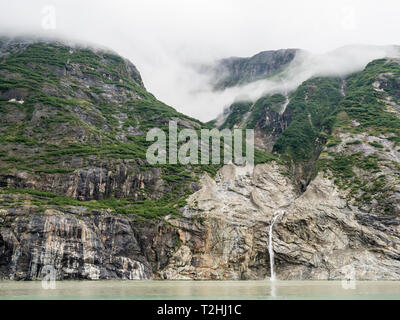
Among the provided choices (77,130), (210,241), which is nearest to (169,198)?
(210,241)

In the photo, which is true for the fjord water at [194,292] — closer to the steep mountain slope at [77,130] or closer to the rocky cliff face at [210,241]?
the rocky cliff face at [210,241]

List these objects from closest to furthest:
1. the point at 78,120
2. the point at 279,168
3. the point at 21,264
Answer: the point at 21,264, the point at 78,120, the point at 279,168

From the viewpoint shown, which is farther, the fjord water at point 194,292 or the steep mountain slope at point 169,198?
the steep mountain slope at point 169,198

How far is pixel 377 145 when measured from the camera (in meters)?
101

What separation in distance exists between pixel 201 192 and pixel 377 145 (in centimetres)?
4860

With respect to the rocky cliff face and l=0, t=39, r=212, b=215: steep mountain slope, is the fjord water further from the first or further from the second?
l=0, t=39, r=212, b=215: steep mountain slope

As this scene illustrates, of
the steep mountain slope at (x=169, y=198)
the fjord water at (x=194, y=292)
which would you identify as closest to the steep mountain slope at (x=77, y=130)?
the steep mountain slope at (x=169, y=198)

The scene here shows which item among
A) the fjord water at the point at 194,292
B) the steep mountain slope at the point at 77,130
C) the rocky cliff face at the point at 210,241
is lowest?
the fjord water at the point at 194,292

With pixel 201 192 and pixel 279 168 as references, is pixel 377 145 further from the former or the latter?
pixel 201 192

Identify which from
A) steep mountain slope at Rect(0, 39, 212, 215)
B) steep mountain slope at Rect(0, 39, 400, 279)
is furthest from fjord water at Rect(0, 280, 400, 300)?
steep mountain slope at Rect(0, 39, 212, 215)

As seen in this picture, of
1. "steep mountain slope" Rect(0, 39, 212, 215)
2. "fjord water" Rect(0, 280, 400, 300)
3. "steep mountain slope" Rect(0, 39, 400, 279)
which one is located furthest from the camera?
"steep mountain slope" Rect(0, 39, 212, 215)

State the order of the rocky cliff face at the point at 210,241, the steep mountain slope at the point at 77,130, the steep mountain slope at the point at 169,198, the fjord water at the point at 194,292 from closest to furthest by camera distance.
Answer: the fjord water at the point at 194,292 < the rocky cliff face at the point at 210,241 < the steep mountain slope at the point at 169,198 < the steep mountain slope at the point at 77,130

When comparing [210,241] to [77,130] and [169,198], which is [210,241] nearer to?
[169,198]
